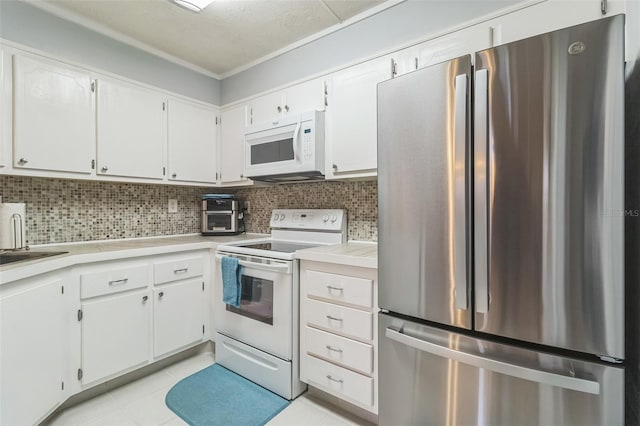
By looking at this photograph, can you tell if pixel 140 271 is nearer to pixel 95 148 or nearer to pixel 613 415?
pixel 95 148

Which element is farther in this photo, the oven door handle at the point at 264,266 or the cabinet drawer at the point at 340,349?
the oven door handle at the point at 264,266

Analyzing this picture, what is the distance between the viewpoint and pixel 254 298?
2018 millimetres

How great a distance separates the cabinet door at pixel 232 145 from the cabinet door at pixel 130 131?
1.74ft

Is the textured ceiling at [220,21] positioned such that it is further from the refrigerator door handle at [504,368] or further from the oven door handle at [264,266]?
the refrigerator door handle at [504,368]

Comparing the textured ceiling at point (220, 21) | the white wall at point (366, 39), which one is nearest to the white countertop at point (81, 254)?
the white wall at point (366, 39)

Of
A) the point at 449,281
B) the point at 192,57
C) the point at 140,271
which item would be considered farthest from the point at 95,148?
the point at 449,281

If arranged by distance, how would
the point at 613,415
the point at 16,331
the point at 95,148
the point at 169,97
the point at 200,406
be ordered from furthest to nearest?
the point at 169,97, the point at 95,148, the point at 200,406, the point at 16,331, the point at 613,415

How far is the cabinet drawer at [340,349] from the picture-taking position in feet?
4.99

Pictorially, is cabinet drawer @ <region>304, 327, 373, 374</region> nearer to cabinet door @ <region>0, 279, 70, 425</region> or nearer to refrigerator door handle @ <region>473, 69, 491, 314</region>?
refrigerator door handle @ <region>473, 69, 491, 314</region>

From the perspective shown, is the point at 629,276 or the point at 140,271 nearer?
the point at 629,276

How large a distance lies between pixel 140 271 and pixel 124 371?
0.63m

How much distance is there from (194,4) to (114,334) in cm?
207

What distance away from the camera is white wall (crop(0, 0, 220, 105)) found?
1.76 meters

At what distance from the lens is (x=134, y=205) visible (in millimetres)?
2551
